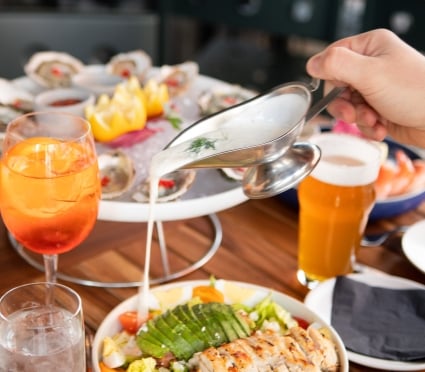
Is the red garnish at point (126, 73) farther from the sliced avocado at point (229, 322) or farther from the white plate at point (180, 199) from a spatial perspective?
the sliced avocado at point (229, 322)

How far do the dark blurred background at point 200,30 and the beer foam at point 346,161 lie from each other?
1832 millimetres

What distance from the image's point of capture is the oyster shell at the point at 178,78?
1.62 meters

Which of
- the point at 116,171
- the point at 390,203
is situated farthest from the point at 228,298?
the point at 390,203

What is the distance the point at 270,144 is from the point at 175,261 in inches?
14.7

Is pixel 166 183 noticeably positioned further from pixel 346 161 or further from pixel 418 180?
pixel 418 180

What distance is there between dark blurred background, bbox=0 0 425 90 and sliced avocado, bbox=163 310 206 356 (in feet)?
7.45

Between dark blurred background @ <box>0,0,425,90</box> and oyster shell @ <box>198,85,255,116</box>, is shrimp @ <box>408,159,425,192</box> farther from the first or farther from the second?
dark blurred background @ <box>0,0,425,90</box>

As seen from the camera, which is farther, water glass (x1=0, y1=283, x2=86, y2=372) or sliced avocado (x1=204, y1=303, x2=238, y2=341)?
sliced avocado (x1=204, y1=303, x2=238, y2=341)

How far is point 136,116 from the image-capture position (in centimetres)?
136

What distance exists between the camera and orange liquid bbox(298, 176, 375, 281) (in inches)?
45.6

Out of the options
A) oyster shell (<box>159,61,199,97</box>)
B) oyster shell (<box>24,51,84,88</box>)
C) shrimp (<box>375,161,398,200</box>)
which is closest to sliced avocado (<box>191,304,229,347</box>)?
shrimp (<box>375,161,398,200</box>)

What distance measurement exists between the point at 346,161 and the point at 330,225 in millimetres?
128

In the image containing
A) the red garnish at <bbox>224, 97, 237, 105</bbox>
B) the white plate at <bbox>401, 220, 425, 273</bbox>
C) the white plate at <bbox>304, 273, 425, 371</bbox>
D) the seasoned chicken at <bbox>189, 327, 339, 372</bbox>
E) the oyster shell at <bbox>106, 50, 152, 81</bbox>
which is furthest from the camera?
the oyster shell at <bbox>106, 50, 152, 81</bbox>

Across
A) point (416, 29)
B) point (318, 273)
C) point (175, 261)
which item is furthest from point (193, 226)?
point (416, 29)
